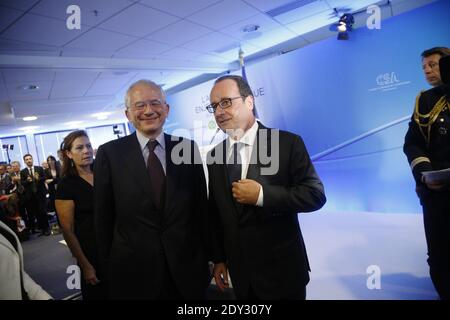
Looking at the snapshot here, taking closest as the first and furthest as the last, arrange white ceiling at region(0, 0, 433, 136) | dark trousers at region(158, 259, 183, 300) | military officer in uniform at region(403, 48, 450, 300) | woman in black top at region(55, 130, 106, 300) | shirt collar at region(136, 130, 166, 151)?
dark trousers at region(158, 259, 183, 300), shirt collar at region(136, 130, 166, 151), military officer in uniform at region(403, 48, 450, 300), woman in black top at region(55, 130, 106, 300), white ceiling at region(0, 0, 433, 136)

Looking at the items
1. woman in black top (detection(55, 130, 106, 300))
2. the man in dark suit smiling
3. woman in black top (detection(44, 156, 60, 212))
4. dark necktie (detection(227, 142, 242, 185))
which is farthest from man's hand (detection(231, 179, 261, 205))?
woman in black top (detection(44, 156, 60, 212))

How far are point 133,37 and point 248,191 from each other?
12.5 feet

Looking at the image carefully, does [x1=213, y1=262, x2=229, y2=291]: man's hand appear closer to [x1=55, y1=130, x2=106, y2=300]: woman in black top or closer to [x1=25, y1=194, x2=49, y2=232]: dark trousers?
[x1=55, y1=130, x2=106, y2=300]: woman in black top

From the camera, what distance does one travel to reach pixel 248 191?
104 cm

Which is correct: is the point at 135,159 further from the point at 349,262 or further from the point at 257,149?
the point at 349,262

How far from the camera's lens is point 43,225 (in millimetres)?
5527

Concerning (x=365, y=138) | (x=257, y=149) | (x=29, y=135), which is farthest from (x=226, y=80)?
(x=29, y=135)

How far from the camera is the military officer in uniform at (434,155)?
4.73ft

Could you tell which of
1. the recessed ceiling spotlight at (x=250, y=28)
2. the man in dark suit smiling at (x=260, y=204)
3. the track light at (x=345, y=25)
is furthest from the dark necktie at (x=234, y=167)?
the recessed ceiling spotlight at (x=250, y=28)

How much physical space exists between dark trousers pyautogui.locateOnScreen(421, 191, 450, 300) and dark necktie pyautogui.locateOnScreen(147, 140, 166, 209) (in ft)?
5.13

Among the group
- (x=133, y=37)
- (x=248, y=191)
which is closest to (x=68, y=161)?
(x=248, y=191)

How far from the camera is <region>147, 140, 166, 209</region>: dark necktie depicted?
46.8 inches
